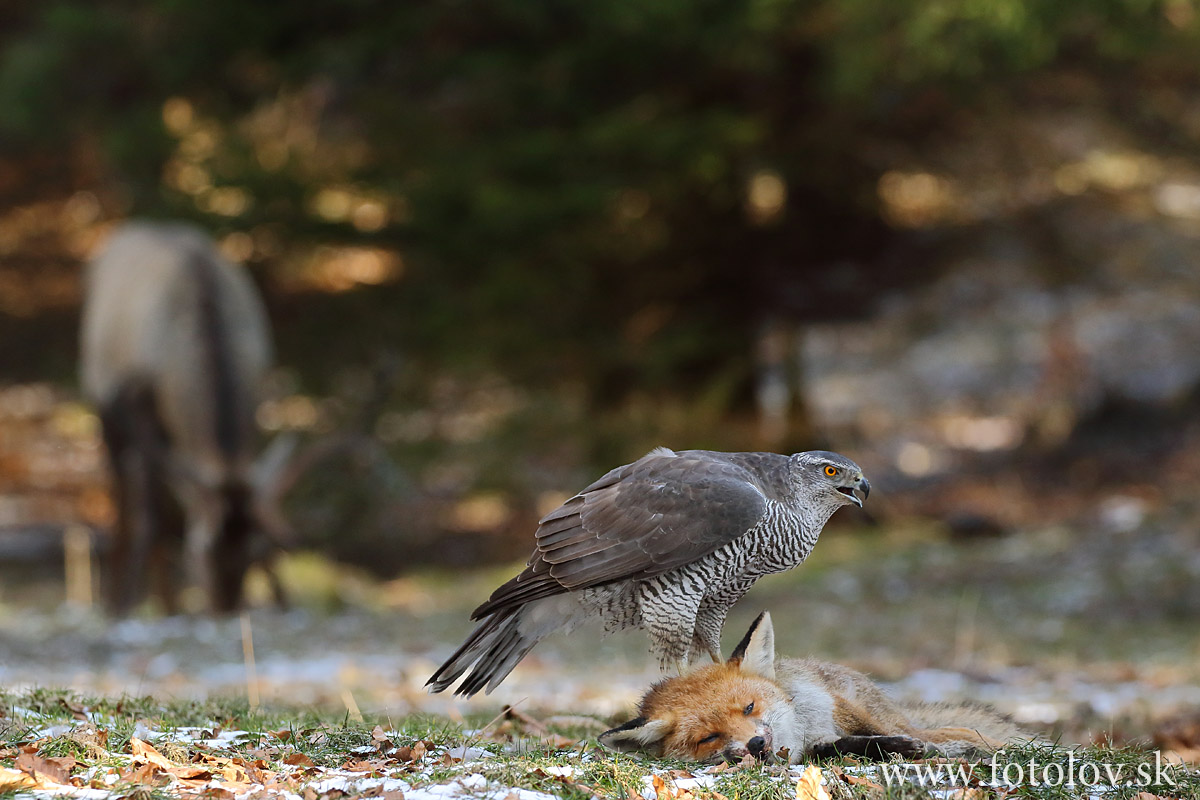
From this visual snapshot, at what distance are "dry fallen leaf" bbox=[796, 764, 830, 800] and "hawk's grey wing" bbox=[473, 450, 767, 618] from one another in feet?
2.88

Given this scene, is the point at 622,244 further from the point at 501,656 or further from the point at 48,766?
the point at 48,766

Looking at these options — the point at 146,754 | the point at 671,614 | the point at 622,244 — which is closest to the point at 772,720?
the point at 671,614

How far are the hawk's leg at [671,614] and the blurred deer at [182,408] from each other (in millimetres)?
6358

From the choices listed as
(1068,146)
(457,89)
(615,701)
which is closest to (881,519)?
(1068,146)

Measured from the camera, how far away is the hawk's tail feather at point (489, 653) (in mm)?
4141

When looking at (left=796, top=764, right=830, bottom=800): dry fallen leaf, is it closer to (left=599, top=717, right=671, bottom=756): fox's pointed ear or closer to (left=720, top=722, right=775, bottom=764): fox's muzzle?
(left=720, top=722, right=775, bottom=764): fox's muzzle

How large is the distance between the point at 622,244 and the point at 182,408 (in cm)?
487

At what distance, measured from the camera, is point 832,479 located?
159 inches

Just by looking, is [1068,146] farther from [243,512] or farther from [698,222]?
[243,512]

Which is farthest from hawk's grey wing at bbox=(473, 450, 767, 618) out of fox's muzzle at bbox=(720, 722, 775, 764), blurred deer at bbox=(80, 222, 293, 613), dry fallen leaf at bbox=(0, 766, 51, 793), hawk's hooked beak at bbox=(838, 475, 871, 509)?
blurred deer at bbox=(80, 222, 293, 613)

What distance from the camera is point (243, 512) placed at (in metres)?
9.95

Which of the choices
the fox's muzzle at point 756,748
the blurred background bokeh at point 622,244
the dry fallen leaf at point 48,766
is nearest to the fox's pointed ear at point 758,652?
the fox's muzzle at point 756,748

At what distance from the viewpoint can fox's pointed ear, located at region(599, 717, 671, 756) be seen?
148 inches

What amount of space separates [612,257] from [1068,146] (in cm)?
470
